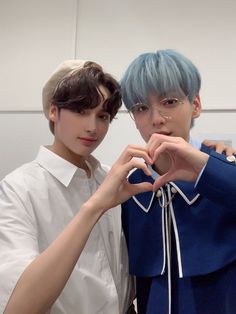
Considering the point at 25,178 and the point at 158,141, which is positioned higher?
the point at 158,141

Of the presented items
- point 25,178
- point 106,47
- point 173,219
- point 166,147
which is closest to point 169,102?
point 166,147

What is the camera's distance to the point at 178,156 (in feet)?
2.41

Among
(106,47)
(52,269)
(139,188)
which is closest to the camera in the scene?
(52,269)

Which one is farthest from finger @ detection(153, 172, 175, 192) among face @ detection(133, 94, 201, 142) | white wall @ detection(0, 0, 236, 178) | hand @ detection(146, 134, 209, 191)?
white wall @ detection(0, 0, 236, 178)

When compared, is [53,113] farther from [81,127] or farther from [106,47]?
[106,47]

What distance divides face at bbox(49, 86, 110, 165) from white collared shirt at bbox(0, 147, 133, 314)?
51 mm

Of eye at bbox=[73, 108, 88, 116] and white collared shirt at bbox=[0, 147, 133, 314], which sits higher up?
eye at bbox=[73, 108, 88, 116]

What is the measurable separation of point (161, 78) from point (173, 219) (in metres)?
A: 0.32

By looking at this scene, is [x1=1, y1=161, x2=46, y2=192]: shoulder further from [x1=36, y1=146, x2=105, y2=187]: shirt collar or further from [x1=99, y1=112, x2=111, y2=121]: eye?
[x1=99, y1=112, x2=111, y2=121]: eye

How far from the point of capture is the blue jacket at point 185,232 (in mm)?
703

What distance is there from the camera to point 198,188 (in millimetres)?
710

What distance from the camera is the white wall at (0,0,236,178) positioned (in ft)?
5.13

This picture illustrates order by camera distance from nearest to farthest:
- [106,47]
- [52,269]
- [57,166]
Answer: [52,269], [57,166], [106,47]

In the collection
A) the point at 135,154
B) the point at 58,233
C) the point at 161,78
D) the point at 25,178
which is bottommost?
the point at 58,233
